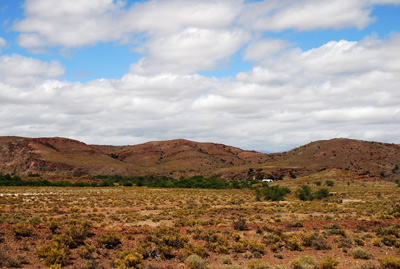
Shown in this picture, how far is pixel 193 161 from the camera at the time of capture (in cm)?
12475

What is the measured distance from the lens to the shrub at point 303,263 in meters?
13.3

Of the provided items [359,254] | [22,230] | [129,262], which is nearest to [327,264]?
[359,254]

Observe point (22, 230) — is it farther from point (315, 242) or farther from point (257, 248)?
point (315, 242)

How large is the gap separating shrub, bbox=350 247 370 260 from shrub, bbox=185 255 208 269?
700cm

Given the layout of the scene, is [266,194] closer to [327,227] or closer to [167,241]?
[327,227]

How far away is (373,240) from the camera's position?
56.4 ft

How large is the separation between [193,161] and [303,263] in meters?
111

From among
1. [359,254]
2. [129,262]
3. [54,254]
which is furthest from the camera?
[359,254]

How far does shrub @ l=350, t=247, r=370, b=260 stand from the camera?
1485 cm

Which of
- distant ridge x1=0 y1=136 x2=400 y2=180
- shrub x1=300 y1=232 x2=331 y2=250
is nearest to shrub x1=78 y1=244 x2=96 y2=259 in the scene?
shrub x1=300 y1=232 x2=331 y2=250

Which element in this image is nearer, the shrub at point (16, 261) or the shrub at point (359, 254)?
the shrub at point (16, 261)

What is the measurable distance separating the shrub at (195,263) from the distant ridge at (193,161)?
3005 inches

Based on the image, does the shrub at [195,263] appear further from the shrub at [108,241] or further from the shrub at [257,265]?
the shrub at [108,241]

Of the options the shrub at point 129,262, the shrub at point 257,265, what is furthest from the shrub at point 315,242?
the shrub at point 129,262
